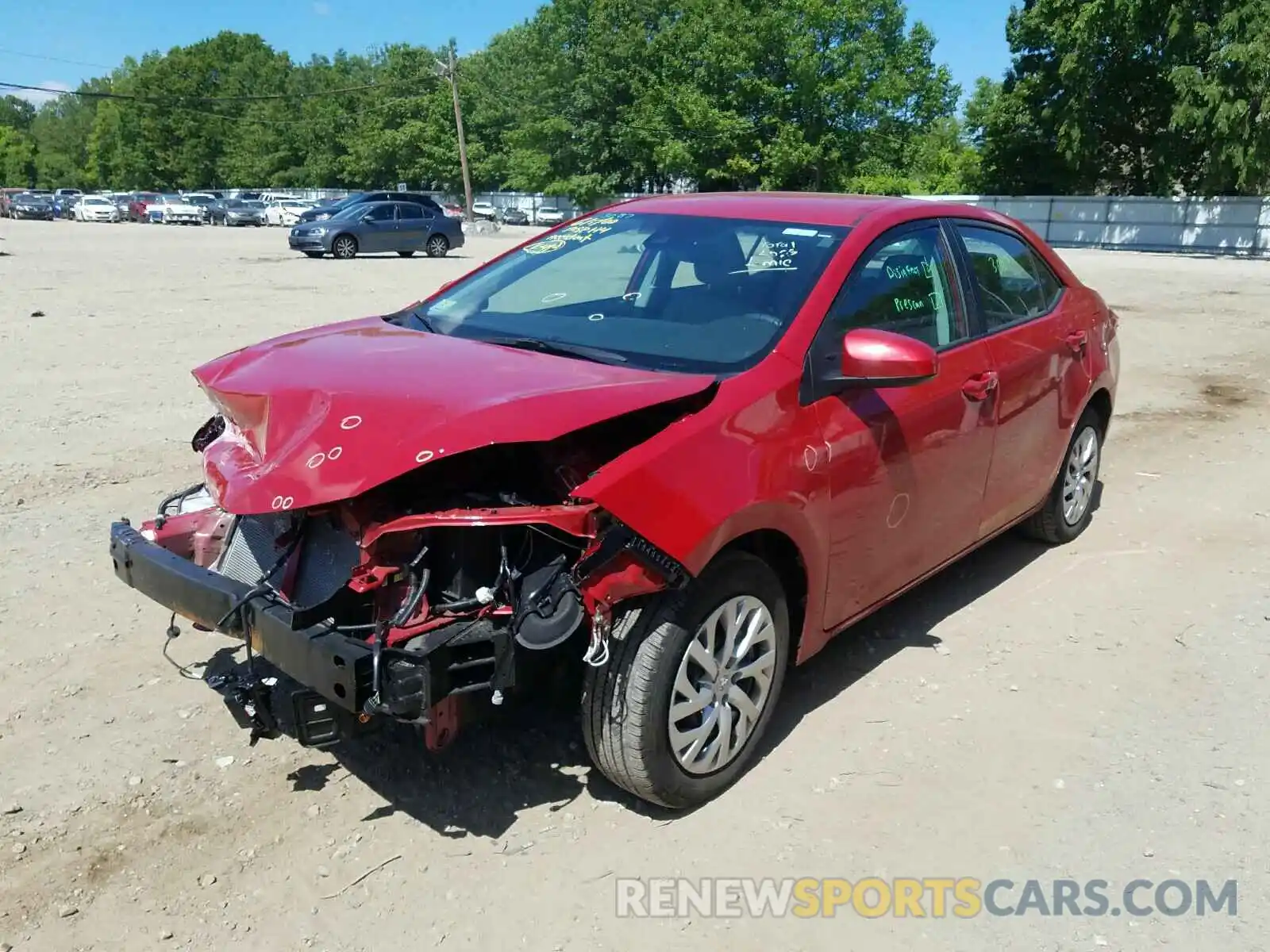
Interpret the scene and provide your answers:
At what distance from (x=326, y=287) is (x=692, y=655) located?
16.6m

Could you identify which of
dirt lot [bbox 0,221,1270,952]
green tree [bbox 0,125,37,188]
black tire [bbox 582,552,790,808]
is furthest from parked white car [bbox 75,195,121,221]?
green tree [bbox 0,125,37,188]

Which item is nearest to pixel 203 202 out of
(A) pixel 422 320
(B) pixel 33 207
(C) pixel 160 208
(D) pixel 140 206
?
(C) pixel 160 208

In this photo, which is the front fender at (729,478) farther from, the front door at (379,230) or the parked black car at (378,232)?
the front door at (379,230)

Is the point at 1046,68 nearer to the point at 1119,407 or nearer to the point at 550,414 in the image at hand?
the point at 1119,407

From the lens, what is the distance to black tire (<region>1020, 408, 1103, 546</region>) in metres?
5.29

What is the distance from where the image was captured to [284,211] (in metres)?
51.5

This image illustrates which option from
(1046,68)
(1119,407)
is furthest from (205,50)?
(1119,407)

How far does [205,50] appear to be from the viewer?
101 meters

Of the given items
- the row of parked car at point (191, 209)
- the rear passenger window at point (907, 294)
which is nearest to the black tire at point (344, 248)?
the row of parked car at point (191, 209)

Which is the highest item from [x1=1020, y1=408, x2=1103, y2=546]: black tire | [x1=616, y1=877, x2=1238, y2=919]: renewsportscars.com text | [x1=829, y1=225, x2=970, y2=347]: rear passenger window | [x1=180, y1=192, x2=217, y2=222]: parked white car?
[x1=180, y1=192, x2=217, y2=222]: parked white car

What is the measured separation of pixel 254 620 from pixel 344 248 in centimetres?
2626

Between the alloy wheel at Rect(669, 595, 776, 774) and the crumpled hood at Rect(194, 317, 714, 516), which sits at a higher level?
the crumpled hood at Rect(194, 317, 714, 516)

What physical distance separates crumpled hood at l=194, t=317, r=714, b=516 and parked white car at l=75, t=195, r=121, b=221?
6222 centimetres

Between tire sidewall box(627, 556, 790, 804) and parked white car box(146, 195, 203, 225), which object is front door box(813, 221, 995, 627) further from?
parked white car box(146, 195, 203, 225)
